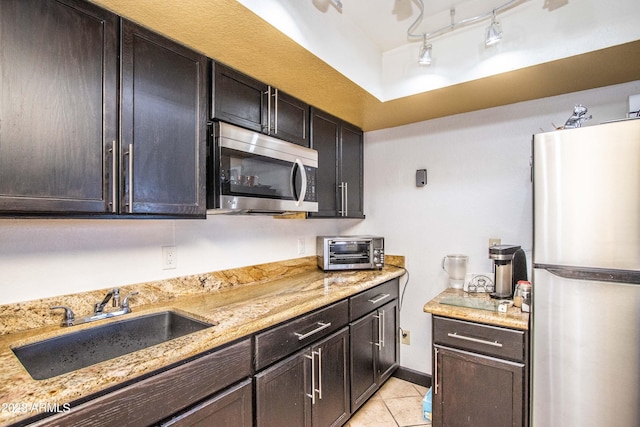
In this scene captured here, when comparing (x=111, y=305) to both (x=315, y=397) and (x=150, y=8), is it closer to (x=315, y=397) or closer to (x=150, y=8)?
(x=315, y=397)

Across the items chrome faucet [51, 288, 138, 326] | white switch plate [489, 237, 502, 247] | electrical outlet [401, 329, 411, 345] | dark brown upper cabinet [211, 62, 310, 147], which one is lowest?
electrical outlet [401, 329, 411, 345]

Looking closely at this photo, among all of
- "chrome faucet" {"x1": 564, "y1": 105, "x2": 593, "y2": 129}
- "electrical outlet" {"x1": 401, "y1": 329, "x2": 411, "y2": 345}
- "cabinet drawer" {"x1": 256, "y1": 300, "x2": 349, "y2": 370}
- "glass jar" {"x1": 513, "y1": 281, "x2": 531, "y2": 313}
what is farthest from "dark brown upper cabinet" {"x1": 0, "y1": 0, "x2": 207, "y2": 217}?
"electrical outlet" {"x1": 401, "y1": 329, "x2": 411, "y2": 345}

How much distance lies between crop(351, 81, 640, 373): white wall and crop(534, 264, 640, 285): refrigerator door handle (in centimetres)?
78

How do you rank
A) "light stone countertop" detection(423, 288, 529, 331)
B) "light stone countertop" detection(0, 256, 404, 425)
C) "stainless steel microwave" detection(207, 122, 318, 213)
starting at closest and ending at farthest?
1. "light stone countertop" detection(0, 256, 404, 425)
2. "stainless steel microwave" detection(207, 122, 318, 213)
3. "light stone countertop" detection(423, 288, 529, 331)

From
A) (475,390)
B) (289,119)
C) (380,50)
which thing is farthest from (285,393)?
→ (380,50)

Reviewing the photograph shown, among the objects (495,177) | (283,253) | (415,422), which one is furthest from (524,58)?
(415,422)

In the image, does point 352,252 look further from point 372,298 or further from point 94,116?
point 94,116

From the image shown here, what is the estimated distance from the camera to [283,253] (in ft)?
8.11

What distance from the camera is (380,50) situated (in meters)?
2.19

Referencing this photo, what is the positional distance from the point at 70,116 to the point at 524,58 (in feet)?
6.95

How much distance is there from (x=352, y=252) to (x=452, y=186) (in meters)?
0.94

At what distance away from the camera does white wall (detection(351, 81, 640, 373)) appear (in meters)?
2.22

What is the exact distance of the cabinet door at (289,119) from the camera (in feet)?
6.36

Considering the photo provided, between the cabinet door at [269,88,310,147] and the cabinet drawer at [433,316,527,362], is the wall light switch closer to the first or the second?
the cabinet door at [269,88,310,147]
